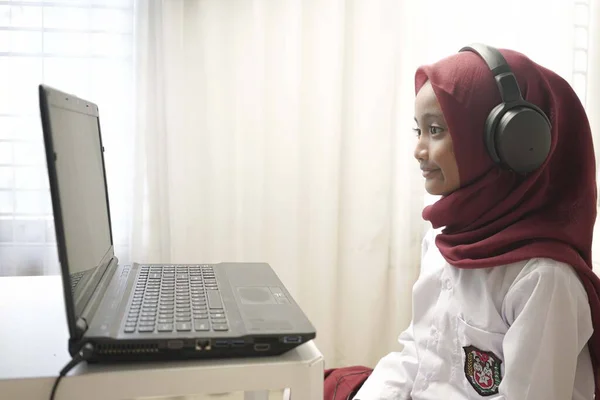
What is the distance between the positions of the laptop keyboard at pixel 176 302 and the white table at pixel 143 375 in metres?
0.04

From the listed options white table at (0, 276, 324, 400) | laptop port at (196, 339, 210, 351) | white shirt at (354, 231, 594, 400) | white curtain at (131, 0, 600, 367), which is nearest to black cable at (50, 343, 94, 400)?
white table at (0, 276, 324, 400)

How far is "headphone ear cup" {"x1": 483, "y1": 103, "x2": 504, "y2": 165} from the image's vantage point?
92cm

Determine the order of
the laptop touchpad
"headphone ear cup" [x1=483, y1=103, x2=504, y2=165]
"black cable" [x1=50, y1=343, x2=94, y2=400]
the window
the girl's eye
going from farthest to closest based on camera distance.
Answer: the window < the girl's eye < "headphone ear cup" [x1=483, y1=103, x2=504, y2=165] < the laptop touchpad < "black cable" [x1=50, y1=343, x2=94, y2=400]

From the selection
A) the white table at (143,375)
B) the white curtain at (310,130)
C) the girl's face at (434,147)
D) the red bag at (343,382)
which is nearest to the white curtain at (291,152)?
the white curtain at (310,130)

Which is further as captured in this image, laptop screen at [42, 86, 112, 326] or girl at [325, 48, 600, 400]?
girl at [325, 48, 600, 400]

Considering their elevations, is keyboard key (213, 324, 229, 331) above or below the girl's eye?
below

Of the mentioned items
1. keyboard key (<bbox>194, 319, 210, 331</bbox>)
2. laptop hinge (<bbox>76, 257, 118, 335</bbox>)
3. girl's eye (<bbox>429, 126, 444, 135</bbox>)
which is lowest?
keyboard key (<bbox>194, 319, 210, 331</bbox>)

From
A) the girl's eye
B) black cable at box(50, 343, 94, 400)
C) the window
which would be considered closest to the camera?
black cable at box(50, 343, 94, 400)

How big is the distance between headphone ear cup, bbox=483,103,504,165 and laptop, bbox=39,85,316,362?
0.41m

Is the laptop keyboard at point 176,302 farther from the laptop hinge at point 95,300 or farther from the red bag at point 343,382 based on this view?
the red bag at point 343,382

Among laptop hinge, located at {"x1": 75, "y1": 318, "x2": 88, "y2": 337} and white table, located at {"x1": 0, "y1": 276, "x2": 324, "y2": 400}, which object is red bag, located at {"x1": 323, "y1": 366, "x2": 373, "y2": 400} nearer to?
white table, located at {"x1": 0, "y1": 276, "x2": 324, "y2": 400}

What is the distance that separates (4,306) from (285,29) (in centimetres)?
119

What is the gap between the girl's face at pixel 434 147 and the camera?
101 cm

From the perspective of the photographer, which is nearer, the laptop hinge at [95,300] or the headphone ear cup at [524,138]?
the laptop hinge at [95,300]
